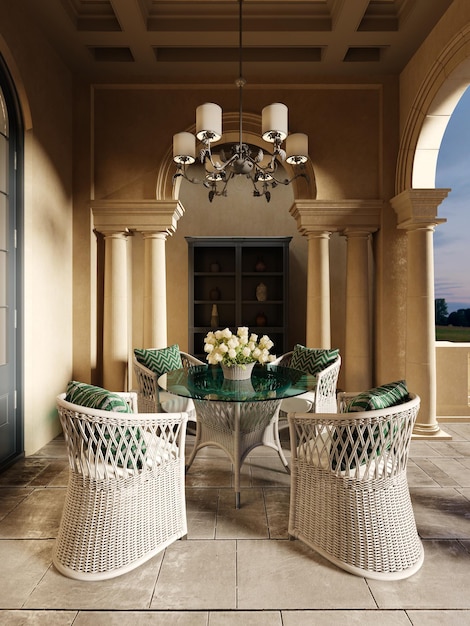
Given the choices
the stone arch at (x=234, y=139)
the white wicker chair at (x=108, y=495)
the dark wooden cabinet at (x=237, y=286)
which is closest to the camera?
the white wicker chair at (x=108, y=495)

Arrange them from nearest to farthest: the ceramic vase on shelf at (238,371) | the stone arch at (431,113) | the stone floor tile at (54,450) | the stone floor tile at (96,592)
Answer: the stone floor tile at (96,592) → the ceramic vase on shelf at (238,371) → the stone arch at (431,113) → the stone floor tile at (54,450)

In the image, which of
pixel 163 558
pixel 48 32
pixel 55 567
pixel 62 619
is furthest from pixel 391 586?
pixel 48 32

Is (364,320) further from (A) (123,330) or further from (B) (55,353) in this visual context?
(B) (55,353)

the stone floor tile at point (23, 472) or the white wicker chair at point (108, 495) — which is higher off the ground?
the white wicker chair at point (108, 495)

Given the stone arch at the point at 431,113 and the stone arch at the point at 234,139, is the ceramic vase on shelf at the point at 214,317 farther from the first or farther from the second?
the stone arch at the point at 431,113

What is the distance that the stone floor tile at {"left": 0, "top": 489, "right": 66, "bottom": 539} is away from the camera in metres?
2.60

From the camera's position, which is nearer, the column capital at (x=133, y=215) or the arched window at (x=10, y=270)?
the arched window at (x=10, y=270)

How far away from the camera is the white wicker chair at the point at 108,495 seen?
2184 mm

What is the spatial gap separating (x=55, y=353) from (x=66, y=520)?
7.81 ft

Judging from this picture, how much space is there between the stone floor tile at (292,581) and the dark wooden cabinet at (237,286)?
4232 millimetres

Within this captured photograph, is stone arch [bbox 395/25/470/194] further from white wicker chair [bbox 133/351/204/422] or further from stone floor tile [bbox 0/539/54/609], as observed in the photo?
stone floor tile [bbox 0/539/54/609]

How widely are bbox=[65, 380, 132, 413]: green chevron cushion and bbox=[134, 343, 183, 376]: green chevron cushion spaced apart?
1828mm

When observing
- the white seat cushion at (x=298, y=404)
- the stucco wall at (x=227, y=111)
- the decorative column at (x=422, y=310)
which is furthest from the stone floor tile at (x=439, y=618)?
the stucco wall at (x=227, y=111)

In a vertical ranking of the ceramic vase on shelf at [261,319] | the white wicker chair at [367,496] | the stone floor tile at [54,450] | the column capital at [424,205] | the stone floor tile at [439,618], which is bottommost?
the stone floor tile at [439,618]
